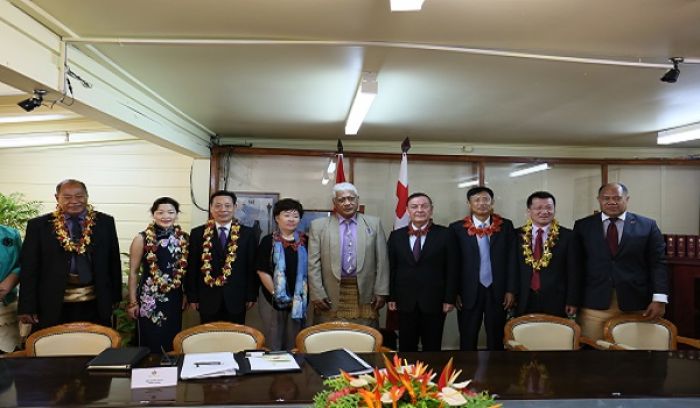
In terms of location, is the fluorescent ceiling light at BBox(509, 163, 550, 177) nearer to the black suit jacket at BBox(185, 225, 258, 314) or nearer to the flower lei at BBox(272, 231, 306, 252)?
the flower lei at BBox(272, 231, 306, 252)

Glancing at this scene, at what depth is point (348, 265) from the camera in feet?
12.7

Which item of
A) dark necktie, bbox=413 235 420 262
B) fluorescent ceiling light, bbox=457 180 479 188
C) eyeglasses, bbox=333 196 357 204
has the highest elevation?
fluorescent ceiling light, bbox=457 180 479 188

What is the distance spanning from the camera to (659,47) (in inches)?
104

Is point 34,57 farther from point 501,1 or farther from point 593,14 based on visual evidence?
point 593,14

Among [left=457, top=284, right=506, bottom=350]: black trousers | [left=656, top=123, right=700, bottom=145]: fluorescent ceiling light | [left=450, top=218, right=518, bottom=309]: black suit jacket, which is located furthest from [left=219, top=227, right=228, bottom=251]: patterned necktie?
[left=656, top=123, right=700, bottom=145]: fluorescent ceiling light

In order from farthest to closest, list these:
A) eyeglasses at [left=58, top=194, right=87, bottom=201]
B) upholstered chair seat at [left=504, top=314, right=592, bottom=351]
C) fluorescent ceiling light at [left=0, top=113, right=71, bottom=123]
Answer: fluorescent ceiling light at [left=0, top=113, right=71, bottom=123] → eyeglasses at [left=58, top=194, right=87, bottom=201] → upholstered chair seat at [left=504, top=314, right=592, bottom=351]

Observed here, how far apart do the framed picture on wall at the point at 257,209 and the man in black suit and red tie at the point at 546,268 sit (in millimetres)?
2875

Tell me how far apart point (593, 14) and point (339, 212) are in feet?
7.62

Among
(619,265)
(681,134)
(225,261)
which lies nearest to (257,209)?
(225,261)

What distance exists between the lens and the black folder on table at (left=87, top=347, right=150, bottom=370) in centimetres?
202

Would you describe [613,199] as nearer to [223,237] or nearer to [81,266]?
[223,237]

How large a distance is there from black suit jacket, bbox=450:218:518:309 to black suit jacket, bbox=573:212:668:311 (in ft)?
1.72

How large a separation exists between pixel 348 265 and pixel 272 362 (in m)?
1.78

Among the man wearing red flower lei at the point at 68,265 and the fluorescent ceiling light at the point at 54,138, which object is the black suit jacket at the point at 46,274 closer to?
the man wearing red flower lei at the point at 68,265
